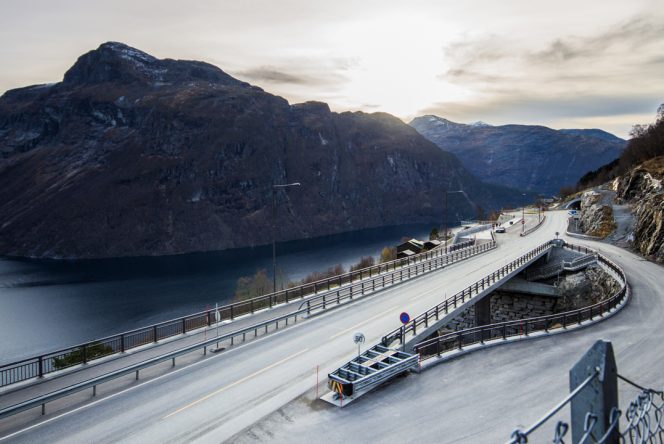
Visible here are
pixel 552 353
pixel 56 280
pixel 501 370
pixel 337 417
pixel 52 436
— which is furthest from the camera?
pixel 56 280

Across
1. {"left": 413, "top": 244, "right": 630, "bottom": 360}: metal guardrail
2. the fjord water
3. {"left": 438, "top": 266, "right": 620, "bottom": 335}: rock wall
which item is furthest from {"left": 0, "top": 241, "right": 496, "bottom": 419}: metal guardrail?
the fjord water

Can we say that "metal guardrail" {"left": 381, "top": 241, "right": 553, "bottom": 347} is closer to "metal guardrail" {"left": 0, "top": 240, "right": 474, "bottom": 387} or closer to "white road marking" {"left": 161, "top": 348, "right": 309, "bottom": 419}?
"white road marking" {"left": 161, "top": 348, "right": 309, "bottom": 419}

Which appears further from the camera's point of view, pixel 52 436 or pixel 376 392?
pixel 376 392

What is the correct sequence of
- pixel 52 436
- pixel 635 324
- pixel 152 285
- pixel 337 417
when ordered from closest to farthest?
pixel 52 436 → pixel 337 417 → pixel 635 324 → pixel 152 285

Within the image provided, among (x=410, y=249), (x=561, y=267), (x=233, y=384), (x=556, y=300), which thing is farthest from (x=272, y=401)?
(x=410, y=249)

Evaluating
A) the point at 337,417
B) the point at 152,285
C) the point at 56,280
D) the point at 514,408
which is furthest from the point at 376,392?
the point at 56,280

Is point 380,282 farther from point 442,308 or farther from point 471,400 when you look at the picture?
point 471,400

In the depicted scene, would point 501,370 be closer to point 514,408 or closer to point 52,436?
point 514,408
